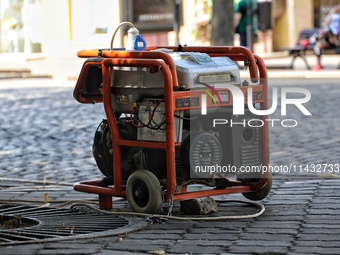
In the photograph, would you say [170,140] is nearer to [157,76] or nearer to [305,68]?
[157,76]

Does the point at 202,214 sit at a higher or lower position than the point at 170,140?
lower

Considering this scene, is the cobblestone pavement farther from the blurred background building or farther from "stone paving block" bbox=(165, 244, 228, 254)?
the blurred background building

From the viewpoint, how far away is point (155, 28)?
28.6 metres

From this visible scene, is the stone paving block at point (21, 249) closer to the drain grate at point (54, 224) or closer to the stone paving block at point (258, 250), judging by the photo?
the drain grate at point (54, 224)

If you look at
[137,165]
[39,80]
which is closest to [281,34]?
[39,80]

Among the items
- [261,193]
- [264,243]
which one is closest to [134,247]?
[264,243]

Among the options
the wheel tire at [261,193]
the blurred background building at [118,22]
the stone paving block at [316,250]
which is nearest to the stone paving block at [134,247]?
the stone paving block at [316,250]

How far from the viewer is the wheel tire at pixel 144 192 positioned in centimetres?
694

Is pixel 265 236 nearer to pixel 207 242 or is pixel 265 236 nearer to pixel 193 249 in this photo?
pixel 207 242

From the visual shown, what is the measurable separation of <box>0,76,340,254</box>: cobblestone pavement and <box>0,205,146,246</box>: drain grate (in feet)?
0.43

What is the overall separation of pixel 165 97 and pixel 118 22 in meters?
18.3

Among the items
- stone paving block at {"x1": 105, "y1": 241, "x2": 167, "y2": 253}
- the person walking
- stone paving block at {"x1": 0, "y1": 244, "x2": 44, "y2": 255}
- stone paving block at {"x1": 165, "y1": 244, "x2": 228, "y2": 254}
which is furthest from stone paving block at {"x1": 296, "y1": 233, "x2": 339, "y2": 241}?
the person walking

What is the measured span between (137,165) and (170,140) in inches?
20.1

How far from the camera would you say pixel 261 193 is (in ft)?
24.8
